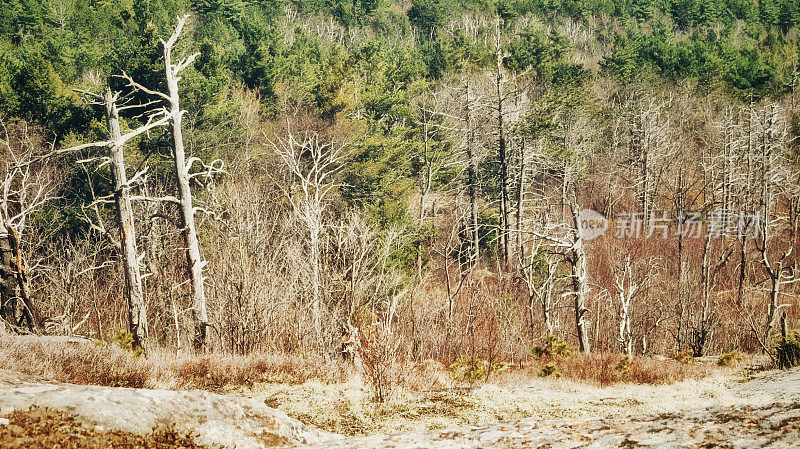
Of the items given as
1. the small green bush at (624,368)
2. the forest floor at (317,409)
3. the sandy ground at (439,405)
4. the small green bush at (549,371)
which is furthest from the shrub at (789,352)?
the small green bush at (549,371)

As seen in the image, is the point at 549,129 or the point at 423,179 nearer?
the point at 549,129

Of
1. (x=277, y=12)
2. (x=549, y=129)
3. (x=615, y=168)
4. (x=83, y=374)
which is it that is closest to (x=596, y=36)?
(x=615, y=168)

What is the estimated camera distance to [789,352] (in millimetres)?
10172

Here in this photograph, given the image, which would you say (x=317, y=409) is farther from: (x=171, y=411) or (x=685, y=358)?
(x=685, y=358)

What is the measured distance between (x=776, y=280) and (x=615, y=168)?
30493mm

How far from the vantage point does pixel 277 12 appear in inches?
2504

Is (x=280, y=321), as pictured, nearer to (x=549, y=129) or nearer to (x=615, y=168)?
(x=549, y=129)

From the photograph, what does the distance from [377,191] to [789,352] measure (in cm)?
2038

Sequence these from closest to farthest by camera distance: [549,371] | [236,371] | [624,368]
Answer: [236,371], [549,371], [624,368]

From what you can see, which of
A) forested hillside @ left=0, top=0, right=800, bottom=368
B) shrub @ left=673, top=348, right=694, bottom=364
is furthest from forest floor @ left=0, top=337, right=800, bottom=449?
shrub @ left=673, top=348, right=694, bottom=364

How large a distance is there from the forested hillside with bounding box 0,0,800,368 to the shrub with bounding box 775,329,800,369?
473cm

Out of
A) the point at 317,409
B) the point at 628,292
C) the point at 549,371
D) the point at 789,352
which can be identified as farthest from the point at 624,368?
the point at 628,292

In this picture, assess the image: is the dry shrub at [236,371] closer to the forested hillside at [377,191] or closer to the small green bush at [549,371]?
the forested hillside at [377,191]

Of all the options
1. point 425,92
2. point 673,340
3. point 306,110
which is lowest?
point 673,340
